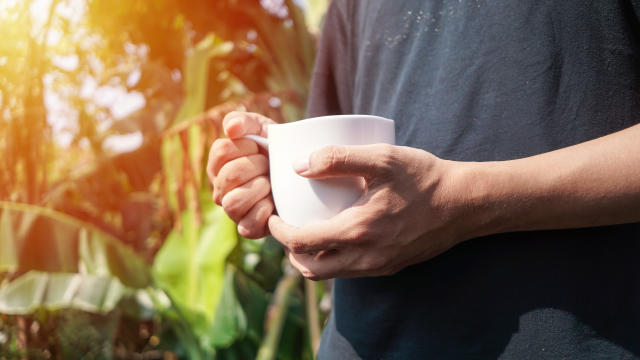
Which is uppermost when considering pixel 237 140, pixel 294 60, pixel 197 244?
pixel 237 140

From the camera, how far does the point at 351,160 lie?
1.25ft

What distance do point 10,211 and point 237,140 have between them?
1.82 m

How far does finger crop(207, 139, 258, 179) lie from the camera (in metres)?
0.51

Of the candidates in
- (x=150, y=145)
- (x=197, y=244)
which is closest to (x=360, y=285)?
(x=197, y=244)

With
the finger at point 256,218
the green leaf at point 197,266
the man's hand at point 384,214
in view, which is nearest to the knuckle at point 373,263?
the man's hand at point 384,214

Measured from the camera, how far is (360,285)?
53cm

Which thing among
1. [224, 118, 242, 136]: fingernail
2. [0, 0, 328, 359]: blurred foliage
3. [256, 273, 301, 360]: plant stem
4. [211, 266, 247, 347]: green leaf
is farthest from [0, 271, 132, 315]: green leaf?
[224, 118, 242, 136]: fingernail

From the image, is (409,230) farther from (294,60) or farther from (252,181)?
(294,60)

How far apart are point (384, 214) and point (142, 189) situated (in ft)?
10.9

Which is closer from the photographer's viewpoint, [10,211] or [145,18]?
[10,211]

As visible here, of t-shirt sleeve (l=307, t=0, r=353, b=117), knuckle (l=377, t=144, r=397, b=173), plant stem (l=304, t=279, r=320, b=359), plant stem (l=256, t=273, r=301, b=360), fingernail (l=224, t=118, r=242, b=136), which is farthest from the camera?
plant stem (l=304, t=279, r=320, b=359)

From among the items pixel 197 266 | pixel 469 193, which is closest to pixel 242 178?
pixel 469 193

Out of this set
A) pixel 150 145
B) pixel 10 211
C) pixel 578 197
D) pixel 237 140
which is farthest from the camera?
pixel 150 145

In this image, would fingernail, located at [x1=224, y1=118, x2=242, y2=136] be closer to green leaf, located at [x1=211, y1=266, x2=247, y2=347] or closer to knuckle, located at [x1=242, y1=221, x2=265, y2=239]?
knuckle, located at [x1=242, y1=221, x2=265, y2=239]
